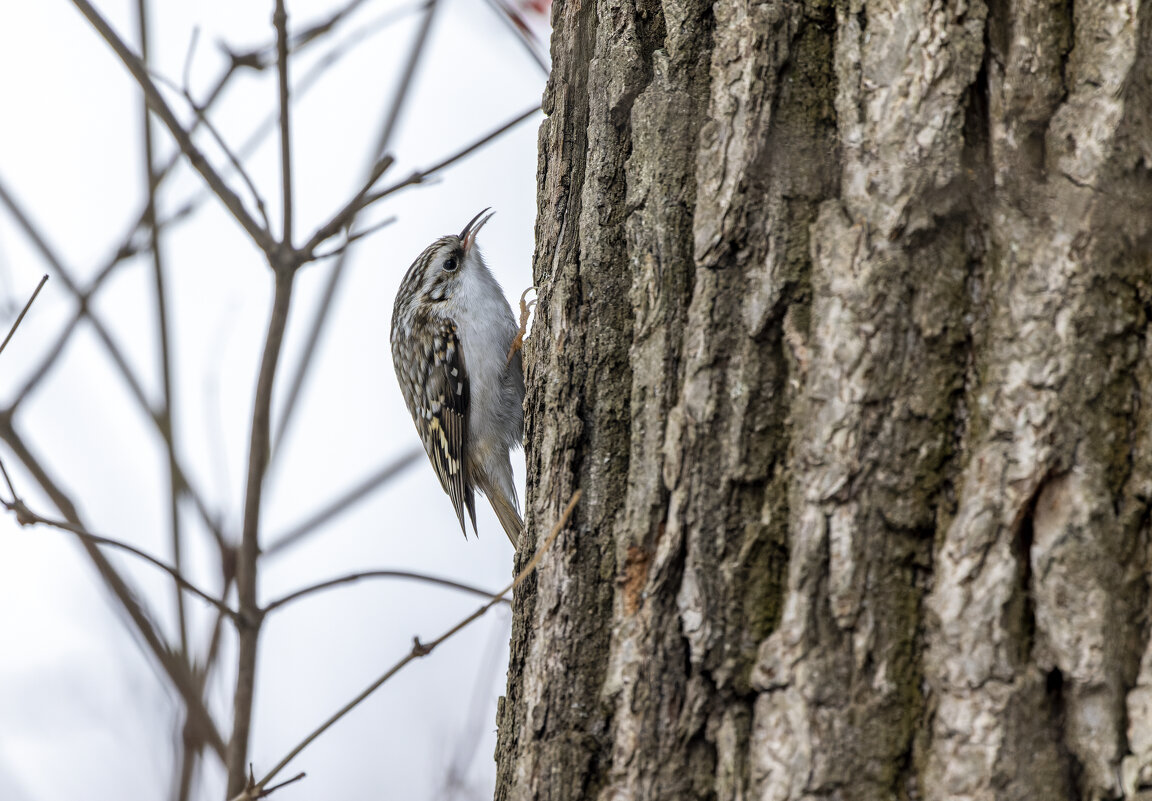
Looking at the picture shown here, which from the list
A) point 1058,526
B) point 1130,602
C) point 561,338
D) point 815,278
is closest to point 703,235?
point 815,278

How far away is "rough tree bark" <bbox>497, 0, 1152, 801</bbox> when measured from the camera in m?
1.05

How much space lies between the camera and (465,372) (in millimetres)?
3801

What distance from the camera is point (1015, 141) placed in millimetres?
1138

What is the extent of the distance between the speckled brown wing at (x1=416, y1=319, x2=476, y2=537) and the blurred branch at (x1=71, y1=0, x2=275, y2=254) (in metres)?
1.86

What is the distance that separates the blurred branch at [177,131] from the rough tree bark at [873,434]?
89cm

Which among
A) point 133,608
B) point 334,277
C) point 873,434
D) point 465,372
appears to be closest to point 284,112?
point 334,277

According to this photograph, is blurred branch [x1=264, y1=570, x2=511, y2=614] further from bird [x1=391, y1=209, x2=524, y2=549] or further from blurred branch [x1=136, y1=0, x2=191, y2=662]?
bird [x1=391, y1=209, x2=524, y2=549]

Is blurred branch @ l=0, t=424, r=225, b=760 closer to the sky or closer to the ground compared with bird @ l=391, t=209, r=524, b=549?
closer to the ground

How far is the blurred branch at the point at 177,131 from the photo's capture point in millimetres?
1904

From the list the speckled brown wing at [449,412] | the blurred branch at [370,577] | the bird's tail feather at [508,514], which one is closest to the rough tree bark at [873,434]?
the blurred branch at [370,577]

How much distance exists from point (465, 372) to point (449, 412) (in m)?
0.19

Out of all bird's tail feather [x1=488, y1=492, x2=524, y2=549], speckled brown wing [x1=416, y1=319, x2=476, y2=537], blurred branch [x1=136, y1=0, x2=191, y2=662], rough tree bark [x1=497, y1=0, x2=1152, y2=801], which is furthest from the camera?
speckled brown wing [x1=416, y1=319, x2=476, y2=537]

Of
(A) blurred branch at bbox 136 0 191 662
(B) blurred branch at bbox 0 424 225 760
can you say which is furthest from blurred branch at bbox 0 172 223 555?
(B) blurred branch at bbox 0 424 225 760

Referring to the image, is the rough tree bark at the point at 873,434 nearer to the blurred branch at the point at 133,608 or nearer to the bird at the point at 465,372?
the blurred branch at the point at 133,608
